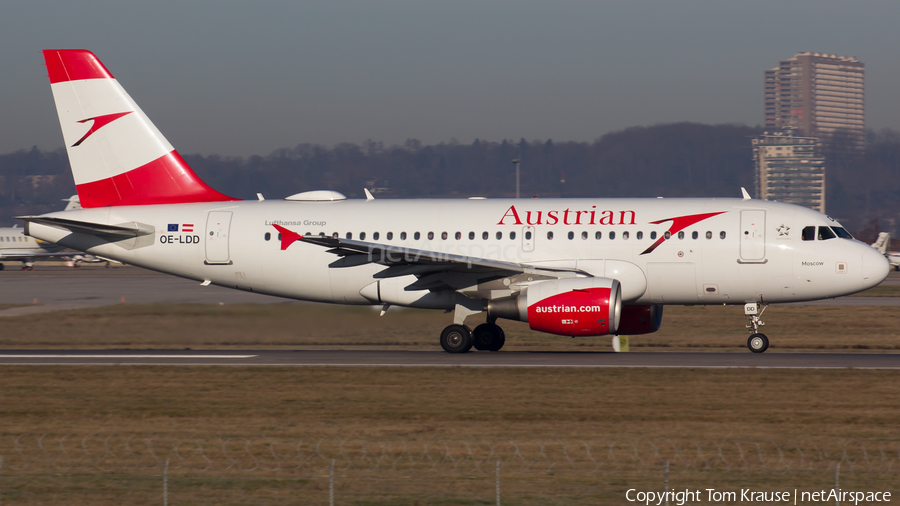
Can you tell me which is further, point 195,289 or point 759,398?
point 195,289

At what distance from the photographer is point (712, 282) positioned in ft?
85.3

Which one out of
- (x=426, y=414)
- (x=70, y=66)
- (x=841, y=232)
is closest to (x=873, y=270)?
(x=841, y=232)

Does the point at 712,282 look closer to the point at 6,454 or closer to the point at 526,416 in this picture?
the point at 526,416

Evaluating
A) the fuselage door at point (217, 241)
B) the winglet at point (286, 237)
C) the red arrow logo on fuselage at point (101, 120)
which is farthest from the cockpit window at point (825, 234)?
the red arrow logo on fuselage at point (101, 120)

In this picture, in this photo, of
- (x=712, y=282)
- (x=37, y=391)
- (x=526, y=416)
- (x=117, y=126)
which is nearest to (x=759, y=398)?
(x=526, y=416)

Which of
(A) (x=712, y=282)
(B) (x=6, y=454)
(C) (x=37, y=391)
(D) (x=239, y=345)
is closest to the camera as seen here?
(B) (x=6, y=454)

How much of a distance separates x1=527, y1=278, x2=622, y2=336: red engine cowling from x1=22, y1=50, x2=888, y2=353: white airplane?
0.13ft

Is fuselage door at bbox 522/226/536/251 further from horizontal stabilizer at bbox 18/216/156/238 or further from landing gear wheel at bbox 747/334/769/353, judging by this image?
horizontal stabilizer at bbox 18/216/156/238

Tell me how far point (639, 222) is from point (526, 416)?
36.2 ft

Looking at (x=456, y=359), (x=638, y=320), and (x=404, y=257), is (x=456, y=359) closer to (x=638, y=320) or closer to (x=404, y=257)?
(x=404, y=257)

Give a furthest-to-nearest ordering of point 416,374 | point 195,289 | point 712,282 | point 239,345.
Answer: point 195,289 → point 239,345 → point 712,282 → point 416,374

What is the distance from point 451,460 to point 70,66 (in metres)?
22.2

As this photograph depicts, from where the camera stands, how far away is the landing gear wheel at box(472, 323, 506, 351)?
27.8 meters

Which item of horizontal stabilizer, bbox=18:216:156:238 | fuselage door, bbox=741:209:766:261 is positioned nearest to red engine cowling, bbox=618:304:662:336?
fuselage door, bbox=741:209:766:261
